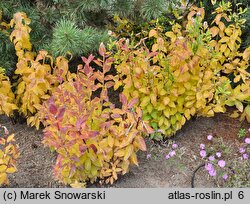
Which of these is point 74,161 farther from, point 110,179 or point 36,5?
point 36,5

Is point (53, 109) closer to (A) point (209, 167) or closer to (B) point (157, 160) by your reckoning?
(B) point (157, 160)

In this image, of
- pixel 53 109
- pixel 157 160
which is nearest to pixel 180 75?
pixel 157 160

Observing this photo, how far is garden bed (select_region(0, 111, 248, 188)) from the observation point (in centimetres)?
247

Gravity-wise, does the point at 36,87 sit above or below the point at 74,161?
above

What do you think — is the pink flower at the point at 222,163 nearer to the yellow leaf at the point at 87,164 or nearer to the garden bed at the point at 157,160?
the garden bed at the point at 157,160

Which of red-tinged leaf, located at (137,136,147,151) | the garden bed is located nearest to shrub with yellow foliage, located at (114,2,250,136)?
the garden bed

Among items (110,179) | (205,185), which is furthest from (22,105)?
(205,185)

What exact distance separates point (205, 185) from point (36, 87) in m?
1.13

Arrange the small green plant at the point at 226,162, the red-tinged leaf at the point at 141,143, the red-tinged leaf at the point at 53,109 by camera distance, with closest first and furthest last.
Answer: the red-tinged leaf at the point at 53,109 → the red-tinged leaf at the point at 141,143 → the small green plant at the point at 226,162

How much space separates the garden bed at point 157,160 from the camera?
8.11 ft

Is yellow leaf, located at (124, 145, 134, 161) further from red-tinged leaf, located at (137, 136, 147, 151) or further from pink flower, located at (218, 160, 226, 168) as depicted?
pink flower, located at (218, 160, 226, 168)

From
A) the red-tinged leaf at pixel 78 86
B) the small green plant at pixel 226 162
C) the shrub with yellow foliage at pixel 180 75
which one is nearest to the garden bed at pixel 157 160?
the small green plant at pixel 226 162

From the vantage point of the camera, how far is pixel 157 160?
8.63ft

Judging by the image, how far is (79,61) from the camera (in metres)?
3.26
